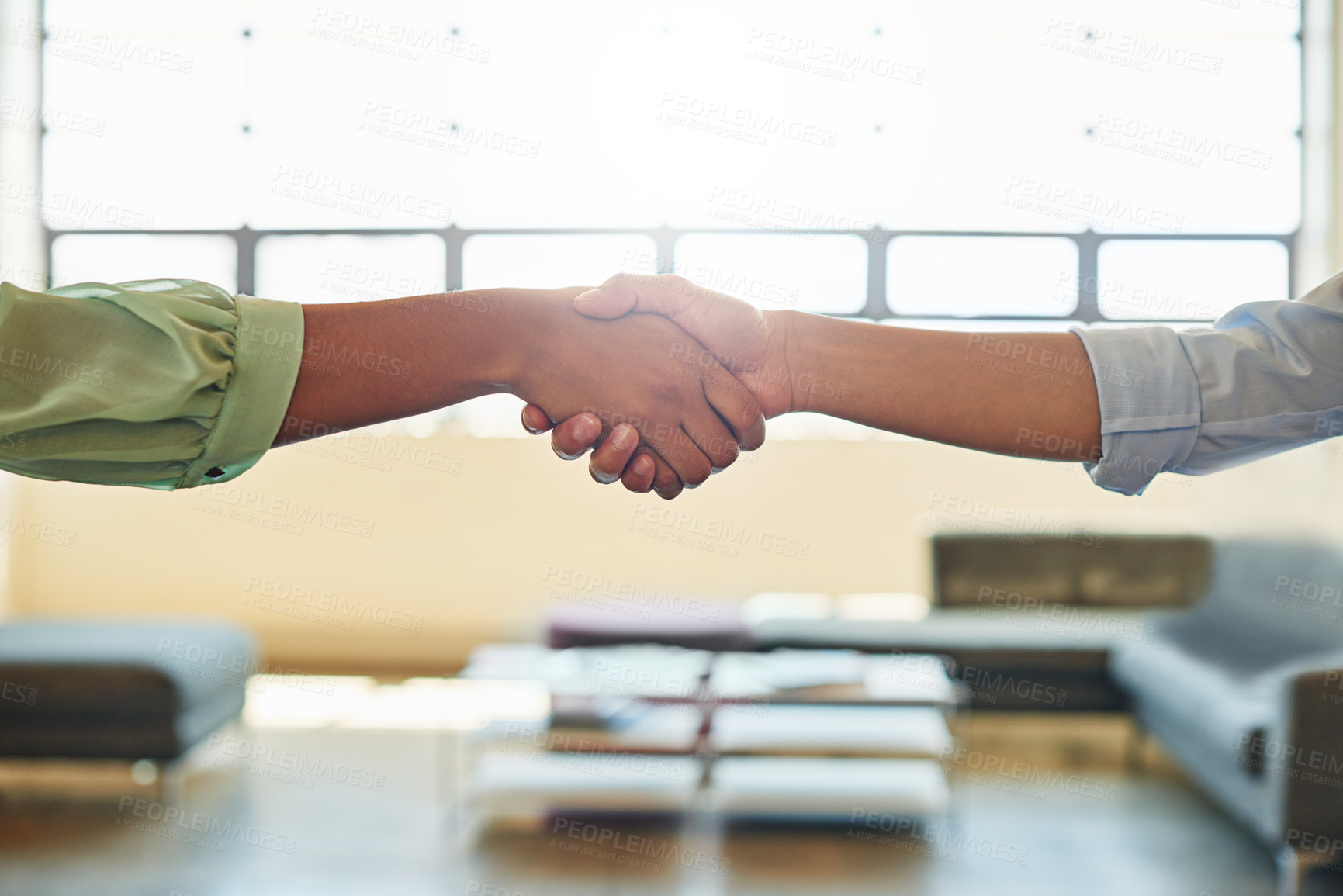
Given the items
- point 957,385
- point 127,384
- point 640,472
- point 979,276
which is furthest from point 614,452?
point 979,276

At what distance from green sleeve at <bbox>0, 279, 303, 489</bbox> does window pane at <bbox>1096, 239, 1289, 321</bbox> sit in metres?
4.30

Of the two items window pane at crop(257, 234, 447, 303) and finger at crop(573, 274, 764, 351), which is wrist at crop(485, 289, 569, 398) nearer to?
finger at crop(573, 274, 764, 351)

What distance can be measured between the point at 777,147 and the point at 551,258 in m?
1.16

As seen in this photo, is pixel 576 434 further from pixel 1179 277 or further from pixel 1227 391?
pixel 1179 277

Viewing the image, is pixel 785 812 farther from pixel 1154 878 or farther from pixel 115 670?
pixel 115 670

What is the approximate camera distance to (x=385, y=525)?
453cm

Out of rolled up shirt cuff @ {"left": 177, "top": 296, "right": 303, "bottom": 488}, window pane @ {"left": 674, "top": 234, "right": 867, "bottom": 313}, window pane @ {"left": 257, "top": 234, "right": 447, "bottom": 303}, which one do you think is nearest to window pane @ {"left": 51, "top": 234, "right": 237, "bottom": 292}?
window pane @ {"left": 257, "top": 234, "right": 447, "bottom": 303}

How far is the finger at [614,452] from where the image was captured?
160 centimetres

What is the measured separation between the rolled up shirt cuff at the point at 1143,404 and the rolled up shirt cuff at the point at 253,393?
0.92m

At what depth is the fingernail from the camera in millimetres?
1562

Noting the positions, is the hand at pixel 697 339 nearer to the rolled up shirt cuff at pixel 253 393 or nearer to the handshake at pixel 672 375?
the handshake at pixel 672 375

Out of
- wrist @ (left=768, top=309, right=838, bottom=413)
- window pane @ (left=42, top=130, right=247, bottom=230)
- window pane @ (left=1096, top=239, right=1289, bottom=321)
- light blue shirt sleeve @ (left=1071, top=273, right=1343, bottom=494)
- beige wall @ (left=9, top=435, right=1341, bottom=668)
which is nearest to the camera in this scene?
light blue shirt sleeve @ (left=1071, top=273, right=1343, bottom=494)

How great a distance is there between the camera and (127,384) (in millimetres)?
1016

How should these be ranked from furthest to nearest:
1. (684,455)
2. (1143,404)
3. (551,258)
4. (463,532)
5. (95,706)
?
(551,258)
(463,532)
(95,706)
(684,455)
(1143,404)
